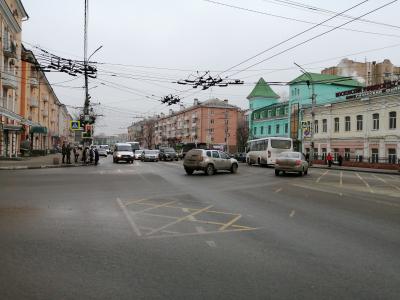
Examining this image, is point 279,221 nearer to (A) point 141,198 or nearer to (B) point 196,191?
(A) point 141,198

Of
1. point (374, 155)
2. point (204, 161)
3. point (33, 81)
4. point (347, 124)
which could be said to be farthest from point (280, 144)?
point (33, 81)

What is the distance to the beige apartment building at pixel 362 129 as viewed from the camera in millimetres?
37719

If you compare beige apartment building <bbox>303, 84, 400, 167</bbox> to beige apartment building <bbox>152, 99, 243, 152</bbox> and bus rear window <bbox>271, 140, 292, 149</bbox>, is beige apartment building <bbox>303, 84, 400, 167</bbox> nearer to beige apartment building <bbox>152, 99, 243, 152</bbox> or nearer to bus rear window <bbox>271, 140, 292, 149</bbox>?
bus rear window <bbox>271, 140, 292, 149</bbox>

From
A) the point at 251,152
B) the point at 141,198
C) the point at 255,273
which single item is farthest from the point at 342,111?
the point at 255,273

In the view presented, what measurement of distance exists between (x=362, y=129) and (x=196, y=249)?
4003cm

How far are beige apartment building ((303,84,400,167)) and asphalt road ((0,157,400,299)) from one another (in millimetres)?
29264

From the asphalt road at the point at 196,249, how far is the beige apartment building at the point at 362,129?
2926cm

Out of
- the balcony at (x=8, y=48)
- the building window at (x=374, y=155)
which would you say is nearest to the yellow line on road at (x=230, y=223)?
the balcony at (x=8, y=48)

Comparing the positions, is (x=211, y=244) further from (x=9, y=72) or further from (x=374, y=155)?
(x=374, y=155)

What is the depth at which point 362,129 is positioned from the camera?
4197 cm

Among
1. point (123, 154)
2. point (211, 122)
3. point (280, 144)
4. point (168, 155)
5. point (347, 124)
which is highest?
point (211, 122)

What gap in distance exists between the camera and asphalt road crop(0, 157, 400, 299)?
4.39m

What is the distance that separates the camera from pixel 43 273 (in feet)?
15.8

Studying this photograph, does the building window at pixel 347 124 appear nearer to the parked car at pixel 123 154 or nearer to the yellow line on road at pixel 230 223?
the parked car at pixel 123 154
